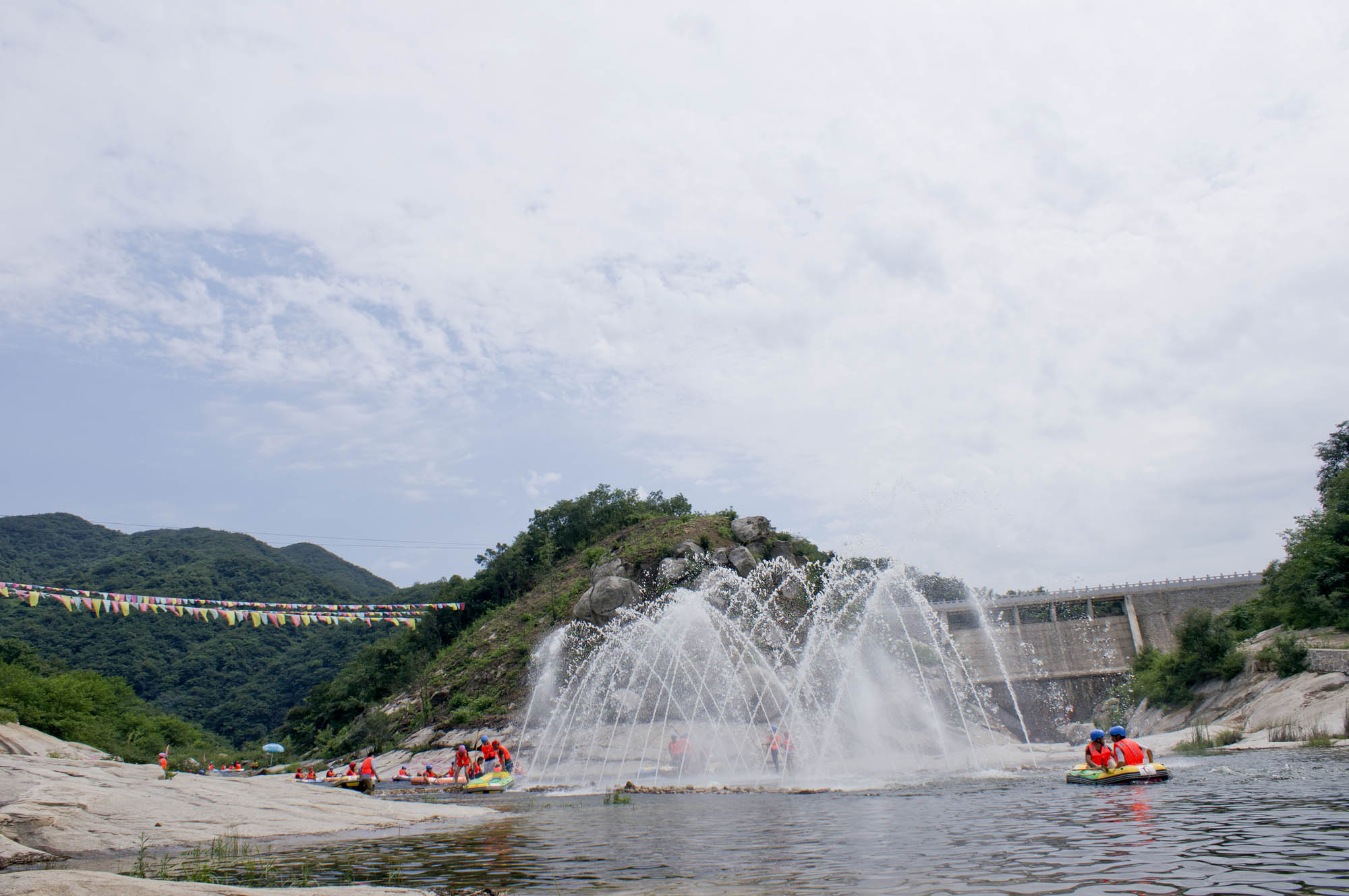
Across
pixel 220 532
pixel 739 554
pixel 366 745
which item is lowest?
pixel 366 745

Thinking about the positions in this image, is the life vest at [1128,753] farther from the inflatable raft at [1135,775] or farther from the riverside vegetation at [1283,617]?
the riverside vegetation at [1283,617]

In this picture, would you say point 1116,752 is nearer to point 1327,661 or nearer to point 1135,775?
point 1135,775

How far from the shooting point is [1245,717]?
116ft

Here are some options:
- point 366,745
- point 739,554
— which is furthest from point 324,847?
point 739,554

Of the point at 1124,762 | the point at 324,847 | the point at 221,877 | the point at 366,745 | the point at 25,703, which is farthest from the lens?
the point at 366,745

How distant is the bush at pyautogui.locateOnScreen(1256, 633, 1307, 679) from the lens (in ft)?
116

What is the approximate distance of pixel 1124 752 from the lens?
66.9 feet

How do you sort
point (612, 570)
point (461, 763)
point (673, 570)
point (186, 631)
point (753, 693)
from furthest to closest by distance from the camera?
point (186, 631)
point (612, 570)
point (673, 570)
point (753, 693)
point (461, 763)

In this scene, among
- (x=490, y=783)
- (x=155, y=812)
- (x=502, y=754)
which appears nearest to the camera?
(x=155, y=812)

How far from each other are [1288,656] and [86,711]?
64.0 metres

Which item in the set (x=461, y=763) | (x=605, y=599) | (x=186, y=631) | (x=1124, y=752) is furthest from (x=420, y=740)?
(x=186, y=631)

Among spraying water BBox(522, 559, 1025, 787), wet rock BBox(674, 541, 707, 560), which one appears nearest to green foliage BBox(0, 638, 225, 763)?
spraying water BBox(522, 559, 1025, 787)

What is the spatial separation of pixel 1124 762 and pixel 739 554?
4954cm

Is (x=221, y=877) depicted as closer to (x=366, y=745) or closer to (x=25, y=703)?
(x=25, y=703)
